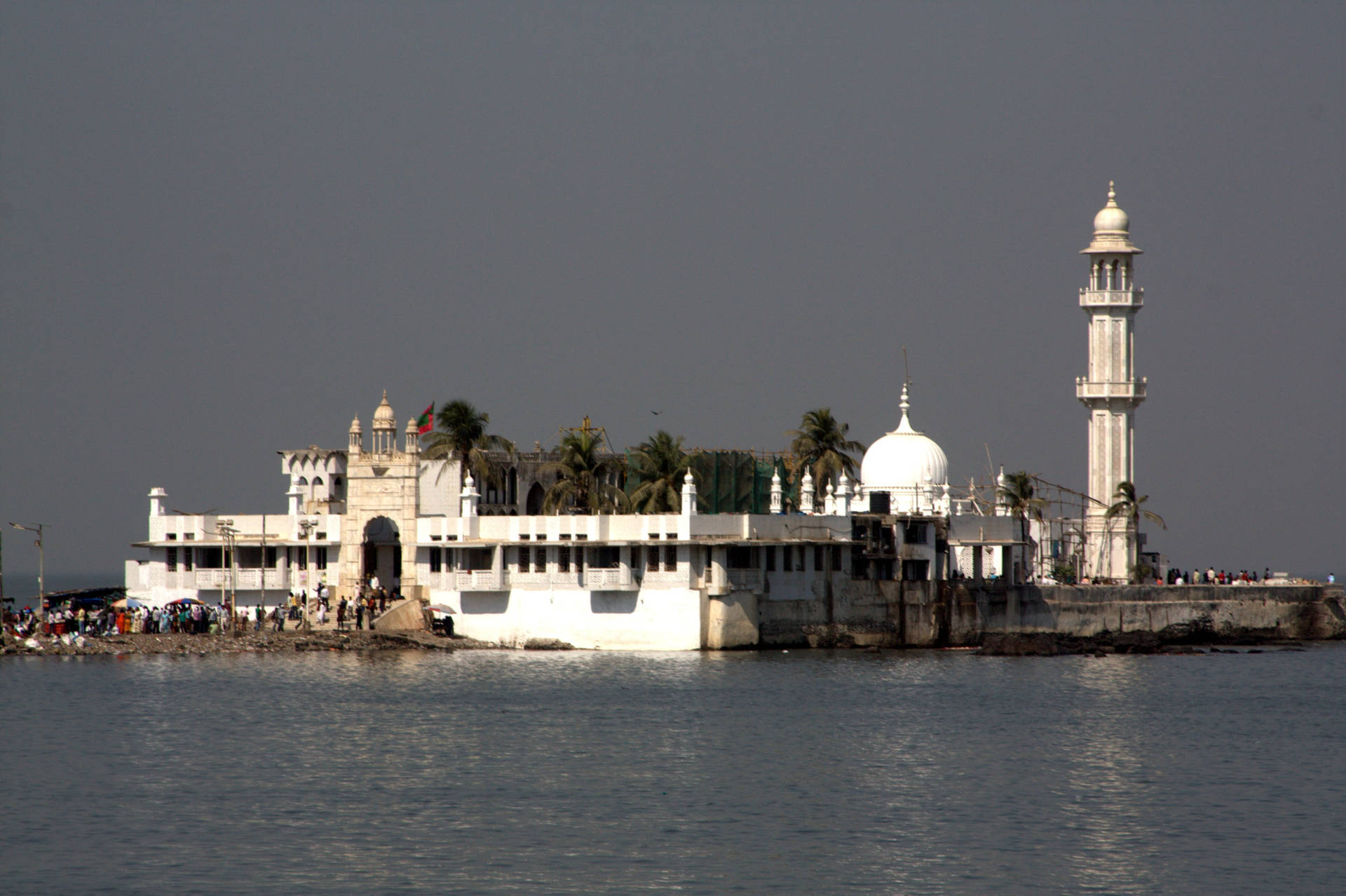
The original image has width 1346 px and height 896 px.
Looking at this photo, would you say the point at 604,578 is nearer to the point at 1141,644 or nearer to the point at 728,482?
the point at 728,482

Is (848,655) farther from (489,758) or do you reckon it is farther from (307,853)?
(307,853)

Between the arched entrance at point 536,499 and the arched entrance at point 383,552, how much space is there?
27.9 ft

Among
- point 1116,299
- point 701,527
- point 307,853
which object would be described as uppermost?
point 1116,299

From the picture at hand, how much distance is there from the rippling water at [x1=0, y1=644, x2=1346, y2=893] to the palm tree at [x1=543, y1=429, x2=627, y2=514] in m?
9.79

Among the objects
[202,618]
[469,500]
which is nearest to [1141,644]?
[469,500]

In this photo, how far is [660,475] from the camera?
7950 cm

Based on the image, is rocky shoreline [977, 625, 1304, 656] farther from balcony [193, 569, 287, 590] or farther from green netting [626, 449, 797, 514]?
balcony [193, 569, 287, 590]

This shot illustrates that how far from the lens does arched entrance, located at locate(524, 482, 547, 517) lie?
85.4 metres

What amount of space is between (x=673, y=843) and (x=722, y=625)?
34.0m

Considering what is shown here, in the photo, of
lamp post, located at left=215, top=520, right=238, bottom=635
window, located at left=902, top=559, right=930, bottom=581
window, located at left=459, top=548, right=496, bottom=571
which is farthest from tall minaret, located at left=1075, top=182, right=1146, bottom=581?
lamp post, located at left=215, top=520, right=238, bottom=635

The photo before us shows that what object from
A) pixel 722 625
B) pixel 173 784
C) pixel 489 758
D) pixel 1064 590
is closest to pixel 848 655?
pixel 722 625

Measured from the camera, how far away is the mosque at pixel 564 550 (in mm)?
71000

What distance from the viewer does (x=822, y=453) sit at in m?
88.4

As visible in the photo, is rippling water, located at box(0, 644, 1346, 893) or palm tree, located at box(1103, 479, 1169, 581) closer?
rippling water, located at box(0, 644, 1346, 893)
